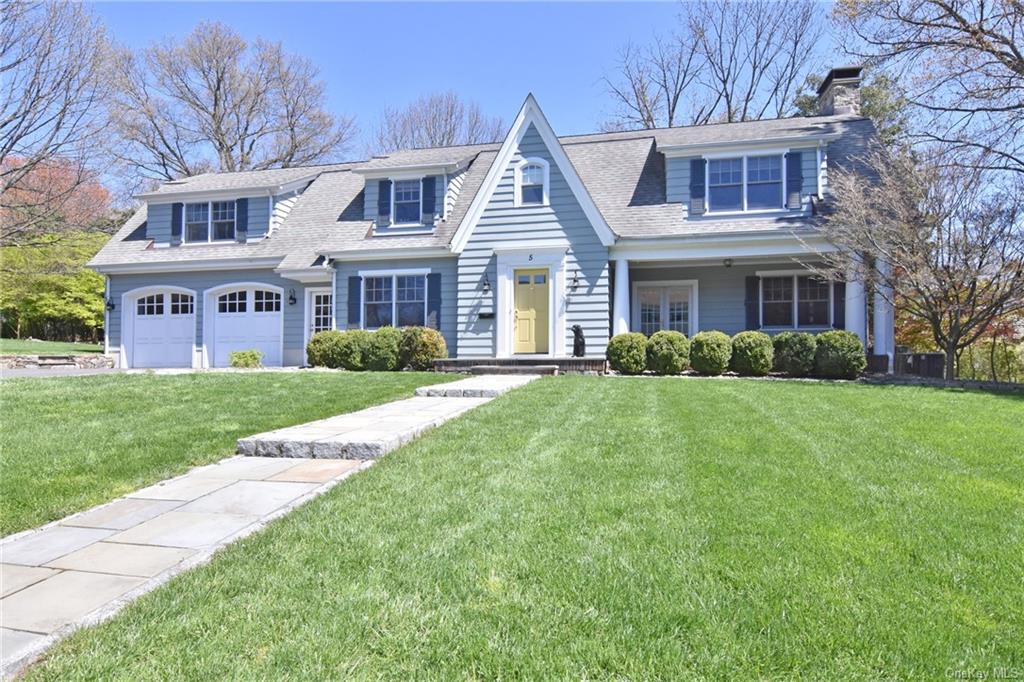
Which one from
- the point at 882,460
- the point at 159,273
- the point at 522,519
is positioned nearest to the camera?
the point at 522,519

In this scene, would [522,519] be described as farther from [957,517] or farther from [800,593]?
[957,517]

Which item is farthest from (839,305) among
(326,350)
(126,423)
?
(126,423)

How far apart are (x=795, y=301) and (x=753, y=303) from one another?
96 cm

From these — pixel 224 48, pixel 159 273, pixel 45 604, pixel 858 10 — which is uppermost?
pixel 224 48

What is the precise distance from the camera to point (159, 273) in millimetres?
17109

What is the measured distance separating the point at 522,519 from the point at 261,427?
3.63 m

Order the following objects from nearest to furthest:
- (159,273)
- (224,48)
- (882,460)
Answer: (882,460)
(159,273)
(224,48)

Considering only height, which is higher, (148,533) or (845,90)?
(845,90)

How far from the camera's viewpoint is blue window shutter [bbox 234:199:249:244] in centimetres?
1723

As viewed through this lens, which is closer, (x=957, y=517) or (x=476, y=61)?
(x=957, y=517)

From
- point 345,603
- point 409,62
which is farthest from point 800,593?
point 409,62

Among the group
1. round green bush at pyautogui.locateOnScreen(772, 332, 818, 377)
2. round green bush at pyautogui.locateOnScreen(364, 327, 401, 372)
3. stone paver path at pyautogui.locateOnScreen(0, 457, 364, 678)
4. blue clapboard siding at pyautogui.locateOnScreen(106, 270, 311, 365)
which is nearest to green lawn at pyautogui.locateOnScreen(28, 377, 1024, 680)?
stone paver path at pyautogui.locateOnScreen(0, 457, 364, 678)

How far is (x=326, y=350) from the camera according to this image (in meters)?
13.9

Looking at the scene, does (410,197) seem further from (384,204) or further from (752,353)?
(752,353)
